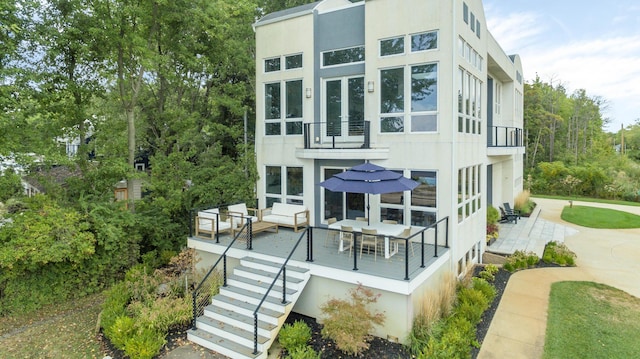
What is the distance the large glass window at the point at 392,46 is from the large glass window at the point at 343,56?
0.85m

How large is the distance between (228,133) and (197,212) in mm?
6591

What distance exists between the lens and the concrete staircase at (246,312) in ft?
22.9

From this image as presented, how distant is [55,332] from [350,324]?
23.6 ft

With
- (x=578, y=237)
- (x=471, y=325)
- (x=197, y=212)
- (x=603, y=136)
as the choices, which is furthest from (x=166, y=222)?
(x=603, y=136)

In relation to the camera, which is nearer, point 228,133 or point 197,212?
point 197,212

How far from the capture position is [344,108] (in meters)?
11.5

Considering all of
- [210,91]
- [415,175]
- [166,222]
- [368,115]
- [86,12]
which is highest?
[86,12]

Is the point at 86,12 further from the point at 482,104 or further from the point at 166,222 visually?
the point at 482,104

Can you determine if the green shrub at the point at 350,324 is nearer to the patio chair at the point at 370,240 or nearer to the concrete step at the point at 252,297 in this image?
the concrete step at the point at 252,297

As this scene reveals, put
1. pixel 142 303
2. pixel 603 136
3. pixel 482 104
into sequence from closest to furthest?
pixel 142 303, pixel 482 104, pixel 603 136

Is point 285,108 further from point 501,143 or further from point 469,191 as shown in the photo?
point 501,143

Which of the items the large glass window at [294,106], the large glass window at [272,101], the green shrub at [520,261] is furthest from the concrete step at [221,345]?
the green shrub at [520,261]

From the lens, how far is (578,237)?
644 inches

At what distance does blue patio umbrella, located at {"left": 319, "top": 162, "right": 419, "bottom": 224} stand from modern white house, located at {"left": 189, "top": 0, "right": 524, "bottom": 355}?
1.38 metres
